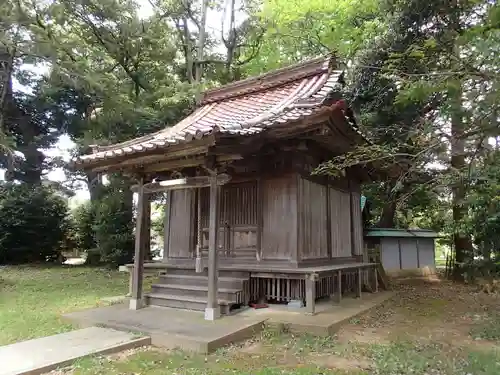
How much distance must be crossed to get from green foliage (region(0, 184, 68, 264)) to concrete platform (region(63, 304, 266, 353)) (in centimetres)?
1254

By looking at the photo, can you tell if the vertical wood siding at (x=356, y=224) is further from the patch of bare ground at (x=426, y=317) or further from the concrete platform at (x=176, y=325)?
the concrete platform at (x=176, y=325)

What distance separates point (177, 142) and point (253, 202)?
245 cm

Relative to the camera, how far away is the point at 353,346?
17.3 ft

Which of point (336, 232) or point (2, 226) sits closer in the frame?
point (336, 232)

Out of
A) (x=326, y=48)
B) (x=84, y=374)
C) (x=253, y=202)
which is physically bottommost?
(x=84, y=374)

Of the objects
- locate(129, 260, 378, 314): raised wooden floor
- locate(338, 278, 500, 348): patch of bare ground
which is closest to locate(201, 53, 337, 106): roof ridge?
locate(129, 260, 378, 314): raised wooden floor

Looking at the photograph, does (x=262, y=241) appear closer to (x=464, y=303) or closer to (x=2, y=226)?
(x=464, y=303)

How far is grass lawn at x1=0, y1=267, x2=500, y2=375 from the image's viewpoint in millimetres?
4398

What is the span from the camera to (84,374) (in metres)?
4.17

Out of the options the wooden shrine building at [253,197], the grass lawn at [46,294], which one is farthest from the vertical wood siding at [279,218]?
the grass lawn at [46,294]

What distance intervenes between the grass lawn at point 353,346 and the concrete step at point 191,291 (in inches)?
45.5

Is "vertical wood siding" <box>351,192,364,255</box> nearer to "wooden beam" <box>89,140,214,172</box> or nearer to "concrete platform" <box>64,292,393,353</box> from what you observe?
"concrete platform" <box>64,292,393,353</box>

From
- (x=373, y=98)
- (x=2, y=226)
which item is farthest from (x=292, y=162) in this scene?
(x=2, y=226)

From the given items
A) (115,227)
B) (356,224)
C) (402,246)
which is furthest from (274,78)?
(115,227)
